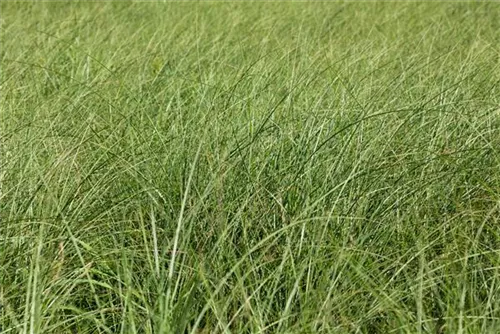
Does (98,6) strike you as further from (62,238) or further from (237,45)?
(62,238)

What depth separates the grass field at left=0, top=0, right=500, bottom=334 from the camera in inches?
67.9

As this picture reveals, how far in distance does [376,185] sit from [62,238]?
0.75m

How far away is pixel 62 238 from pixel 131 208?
0.40 m

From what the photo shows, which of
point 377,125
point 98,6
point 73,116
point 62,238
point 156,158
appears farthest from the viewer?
point 98,6

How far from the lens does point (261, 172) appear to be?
2186mm

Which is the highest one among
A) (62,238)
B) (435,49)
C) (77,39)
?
(62,238)

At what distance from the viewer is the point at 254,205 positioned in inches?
81.0

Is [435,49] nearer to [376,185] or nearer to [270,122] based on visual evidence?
[270,122]

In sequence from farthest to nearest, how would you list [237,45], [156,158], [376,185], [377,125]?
[237,45] → [377,125] → [156,158] → [376,185]

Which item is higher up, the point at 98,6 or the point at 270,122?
the point at 270,122

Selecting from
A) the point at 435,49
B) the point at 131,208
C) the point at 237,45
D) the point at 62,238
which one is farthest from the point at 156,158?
the point at 435,49

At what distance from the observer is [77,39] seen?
12.2 ft

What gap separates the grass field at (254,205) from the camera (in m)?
1.72

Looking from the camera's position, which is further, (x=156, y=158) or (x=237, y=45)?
(x=237, y=45)
